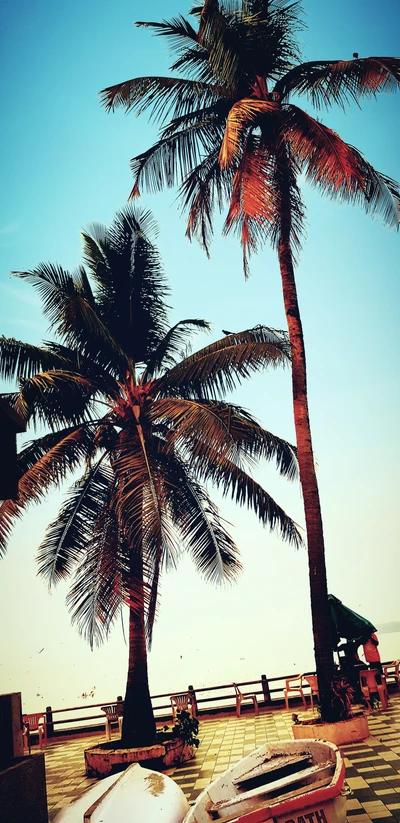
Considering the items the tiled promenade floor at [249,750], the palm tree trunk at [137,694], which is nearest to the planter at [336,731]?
the tiled promenade floor at [249,750]

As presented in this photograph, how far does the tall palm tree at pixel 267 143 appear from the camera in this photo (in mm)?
10156

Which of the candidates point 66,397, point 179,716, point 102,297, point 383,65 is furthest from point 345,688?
point 383,65

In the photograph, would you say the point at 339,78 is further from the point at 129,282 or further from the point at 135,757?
the point at 135,757

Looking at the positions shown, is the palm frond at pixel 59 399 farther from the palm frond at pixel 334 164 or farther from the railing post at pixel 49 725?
the railing post at pixel 49 725

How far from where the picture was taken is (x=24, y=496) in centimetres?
977

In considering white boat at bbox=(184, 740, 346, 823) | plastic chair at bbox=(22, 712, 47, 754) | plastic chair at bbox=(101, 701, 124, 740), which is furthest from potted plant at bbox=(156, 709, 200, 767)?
white boat at bbox=(184, 740, 346, 823)

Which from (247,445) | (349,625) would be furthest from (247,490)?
(349,625)

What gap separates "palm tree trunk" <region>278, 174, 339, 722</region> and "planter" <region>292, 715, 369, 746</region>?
0.51 ft

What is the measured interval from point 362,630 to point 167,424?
5627 millimetres

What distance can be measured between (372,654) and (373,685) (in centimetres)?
59

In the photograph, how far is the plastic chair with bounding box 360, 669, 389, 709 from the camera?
1300 cm

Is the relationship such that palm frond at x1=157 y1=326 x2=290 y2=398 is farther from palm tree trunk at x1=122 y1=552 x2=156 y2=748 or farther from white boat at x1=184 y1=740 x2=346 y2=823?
white boat at x1=184 y1=740 x2=346 y2=823

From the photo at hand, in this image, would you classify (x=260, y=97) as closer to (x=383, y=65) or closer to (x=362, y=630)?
(x=383, y=65)

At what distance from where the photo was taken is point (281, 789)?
5.41 metres
